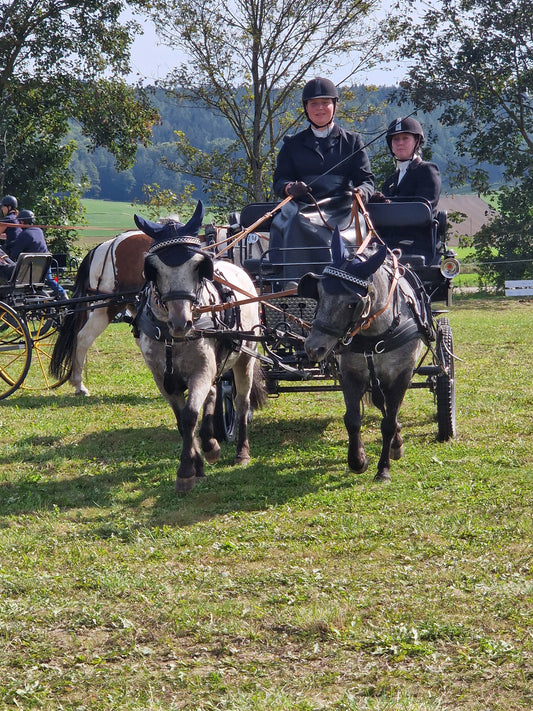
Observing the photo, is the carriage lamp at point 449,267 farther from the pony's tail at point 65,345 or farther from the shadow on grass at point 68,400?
the pony's tail at point 65,345

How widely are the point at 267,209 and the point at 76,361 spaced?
338cm

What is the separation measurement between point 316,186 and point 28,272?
4.10 m

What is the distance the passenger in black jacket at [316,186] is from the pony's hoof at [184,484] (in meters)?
1.77

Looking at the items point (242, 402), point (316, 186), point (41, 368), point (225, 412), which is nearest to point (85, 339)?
point (41, 368)

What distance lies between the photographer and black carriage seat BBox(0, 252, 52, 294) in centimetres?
973

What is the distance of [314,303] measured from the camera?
23.0 ft

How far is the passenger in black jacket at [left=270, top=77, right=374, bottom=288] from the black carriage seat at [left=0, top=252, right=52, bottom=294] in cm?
347

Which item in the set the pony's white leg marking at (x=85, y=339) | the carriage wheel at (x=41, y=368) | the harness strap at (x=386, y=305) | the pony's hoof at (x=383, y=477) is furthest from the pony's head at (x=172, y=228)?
the pony's white leg marking at (x=85, y=339)

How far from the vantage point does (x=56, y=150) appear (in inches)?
971

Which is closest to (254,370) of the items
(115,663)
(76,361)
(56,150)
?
(76,361)

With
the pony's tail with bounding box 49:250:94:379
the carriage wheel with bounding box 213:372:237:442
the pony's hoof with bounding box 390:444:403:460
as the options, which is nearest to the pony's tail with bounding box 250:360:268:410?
the carriage wheel with bounding box 213:372:237:442

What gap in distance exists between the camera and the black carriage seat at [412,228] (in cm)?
730

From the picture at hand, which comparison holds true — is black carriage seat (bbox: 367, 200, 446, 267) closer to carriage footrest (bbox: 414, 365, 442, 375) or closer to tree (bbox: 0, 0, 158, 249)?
carriage footrest (bbox: 414, 365, 442, 375)

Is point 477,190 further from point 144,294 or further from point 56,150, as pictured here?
point 144,294
